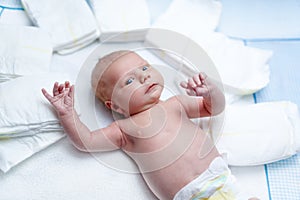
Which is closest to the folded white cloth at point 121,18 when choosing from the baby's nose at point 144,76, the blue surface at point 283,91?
the baby's nose at point 144,76

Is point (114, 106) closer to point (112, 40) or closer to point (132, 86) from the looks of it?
point (132, 86)

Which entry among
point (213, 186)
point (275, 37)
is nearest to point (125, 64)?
point (213, 186)

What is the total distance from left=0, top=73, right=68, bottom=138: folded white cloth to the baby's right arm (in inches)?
1.4

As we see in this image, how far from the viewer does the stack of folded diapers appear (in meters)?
1.20

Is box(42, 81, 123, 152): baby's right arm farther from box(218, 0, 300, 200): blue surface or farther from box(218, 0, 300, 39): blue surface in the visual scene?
box(218, 0, 300, 39): blue surface

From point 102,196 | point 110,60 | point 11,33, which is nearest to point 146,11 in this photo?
point 110,60

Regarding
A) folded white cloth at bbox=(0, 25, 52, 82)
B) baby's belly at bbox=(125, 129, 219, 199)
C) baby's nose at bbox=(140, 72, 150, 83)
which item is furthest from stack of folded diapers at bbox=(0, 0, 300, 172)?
baby's nose at bbox=(140, 72, 150, 83)

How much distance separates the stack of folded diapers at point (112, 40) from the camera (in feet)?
3.95

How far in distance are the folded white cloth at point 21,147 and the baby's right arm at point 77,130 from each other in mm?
64

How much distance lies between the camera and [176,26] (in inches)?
60.2

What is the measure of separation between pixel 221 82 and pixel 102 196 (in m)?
0.54

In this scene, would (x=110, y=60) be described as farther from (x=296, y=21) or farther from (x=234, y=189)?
(x=296, y=21)

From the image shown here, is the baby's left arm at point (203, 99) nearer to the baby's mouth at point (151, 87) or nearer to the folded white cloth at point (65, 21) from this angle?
the baby's mouth at point (151, 87)

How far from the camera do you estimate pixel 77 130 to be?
1195 millimetres
